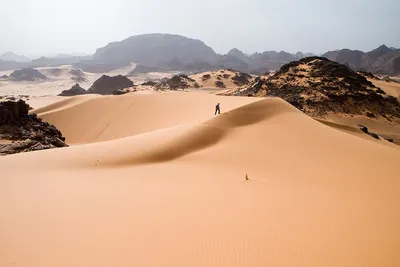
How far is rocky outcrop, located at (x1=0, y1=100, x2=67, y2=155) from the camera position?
37.1ft

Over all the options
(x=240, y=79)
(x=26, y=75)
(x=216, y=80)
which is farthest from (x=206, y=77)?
(x=26, y=75)

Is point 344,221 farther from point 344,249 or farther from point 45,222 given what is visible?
point 45,222

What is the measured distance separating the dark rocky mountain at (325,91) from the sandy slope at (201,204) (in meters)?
17.1

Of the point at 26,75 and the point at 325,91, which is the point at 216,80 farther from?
the point at 26,75

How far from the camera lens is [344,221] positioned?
4.38 m

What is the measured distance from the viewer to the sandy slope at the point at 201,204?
349cm

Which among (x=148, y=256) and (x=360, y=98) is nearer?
(x=148, y=256)

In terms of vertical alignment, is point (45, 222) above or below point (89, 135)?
above

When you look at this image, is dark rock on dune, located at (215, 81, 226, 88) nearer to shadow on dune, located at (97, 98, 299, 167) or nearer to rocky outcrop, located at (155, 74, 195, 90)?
rocky outcrop, located at (155, 74, 195, 90)

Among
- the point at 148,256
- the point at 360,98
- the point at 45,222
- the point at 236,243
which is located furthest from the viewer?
the point at 360,98

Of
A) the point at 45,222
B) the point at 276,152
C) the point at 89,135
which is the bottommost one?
the point at 89,135

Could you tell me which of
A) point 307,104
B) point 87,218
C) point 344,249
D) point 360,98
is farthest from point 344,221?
point 360,98

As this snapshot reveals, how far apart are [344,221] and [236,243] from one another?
1.93m

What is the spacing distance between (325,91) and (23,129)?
25398 millimetres
